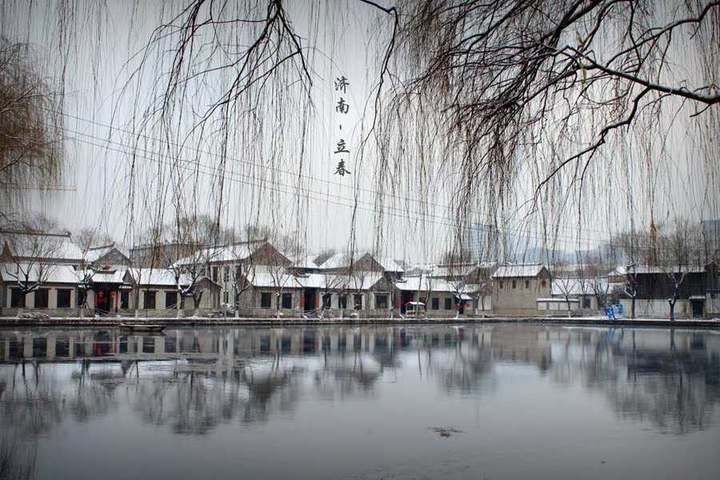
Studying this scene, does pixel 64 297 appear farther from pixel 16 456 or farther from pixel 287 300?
pixel 16 456

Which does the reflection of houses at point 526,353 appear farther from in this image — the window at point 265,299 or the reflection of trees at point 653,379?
the window at point 265,299

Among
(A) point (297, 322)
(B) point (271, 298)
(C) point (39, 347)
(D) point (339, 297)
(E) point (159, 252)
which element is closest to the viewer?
(E) point (159, 252)

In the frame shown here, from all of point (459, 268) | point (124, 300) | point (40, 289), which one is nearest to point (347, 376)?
point (459, 268)

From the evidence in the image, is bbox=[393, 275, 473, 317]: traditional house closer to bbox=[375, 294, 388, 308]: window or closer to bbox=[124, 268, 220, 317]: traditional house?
bbox=[375, 294, 388, 308]: window

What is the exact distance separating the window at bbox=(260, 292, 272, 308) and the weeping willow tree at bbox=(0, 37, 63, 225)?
43.4m

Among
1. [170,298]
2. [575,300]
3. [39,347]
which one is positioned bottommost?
[39,347]

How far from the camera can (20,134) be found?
6043 millimetres

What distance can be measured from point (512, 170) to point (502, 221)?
227 millimetres

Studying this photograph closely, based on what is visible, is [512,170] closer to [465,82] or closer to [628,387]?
[465,82]

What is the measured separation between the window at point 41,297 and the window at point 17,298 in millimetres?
883

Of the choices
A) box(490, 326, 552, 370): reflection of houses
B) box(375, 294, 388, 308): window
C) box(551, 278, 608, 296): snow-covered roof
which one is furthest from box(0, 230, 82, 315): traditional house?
box(551, 278, 608, 296): snow-covered roof

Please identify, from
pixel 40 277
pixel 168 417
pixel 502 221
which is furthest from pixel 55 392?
pixel 40 277

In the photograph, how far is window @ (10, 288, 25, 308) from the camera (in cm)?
3953

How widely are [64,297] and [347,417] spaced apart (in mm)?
35595
